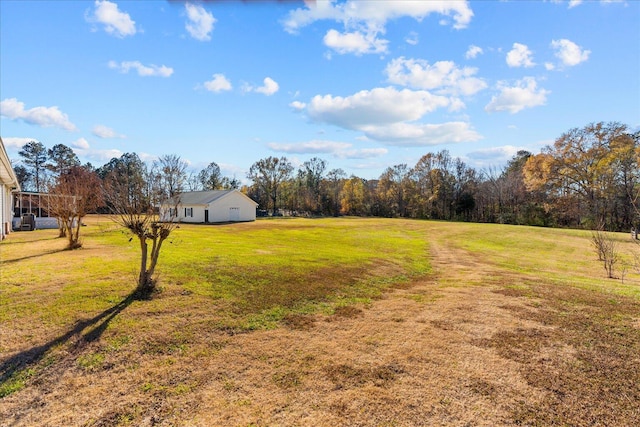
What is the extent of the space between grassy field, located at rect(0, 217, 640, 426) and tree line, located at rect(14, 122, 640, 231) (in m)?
13.9

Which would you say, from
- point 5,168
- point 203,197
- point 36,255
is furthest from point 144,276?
point 203,197

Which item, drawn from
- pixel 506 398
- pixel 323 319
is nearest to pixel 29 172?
pixel 323 319

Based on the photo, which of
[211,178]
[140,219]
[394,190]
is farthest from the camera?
[211,178]

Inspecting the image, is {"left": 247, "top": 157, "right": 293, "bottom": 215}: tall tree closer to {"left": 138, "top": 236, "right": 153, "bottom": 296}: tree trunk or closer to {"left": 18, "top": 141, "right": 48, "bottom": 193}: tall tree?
{"left": 18, "top": 141, "right": 48, "bottom": 193}: tall tree

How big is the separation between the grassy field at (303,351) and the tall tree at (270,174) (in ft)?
181

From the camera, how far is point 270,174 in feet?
212

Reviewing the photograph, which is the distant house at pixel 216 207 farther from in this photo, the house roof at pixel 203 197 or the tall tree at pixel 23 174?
the tall tree at pixel 23 174

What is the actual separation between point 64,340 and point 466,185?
6192cm

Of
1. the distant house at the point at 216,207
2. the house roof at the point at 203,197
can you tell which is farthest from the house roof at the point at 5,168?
the house roof at the point at 203,197

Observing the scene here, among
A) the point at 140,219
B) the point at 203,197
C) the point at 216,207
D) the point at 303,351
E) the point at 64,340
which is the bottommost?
the point at 303,351

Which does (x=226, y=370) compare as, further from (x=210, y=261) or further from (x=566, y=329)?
(x=210, y=261)

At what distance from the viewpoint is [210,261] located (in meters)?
11.3

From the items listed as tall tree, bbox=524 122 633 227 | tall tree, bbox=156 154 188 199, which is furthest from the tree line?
tall tree, bbox=156 154 188 199

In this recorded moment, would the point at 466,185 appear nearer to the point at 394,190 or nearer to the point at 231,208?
the point at 394,190
